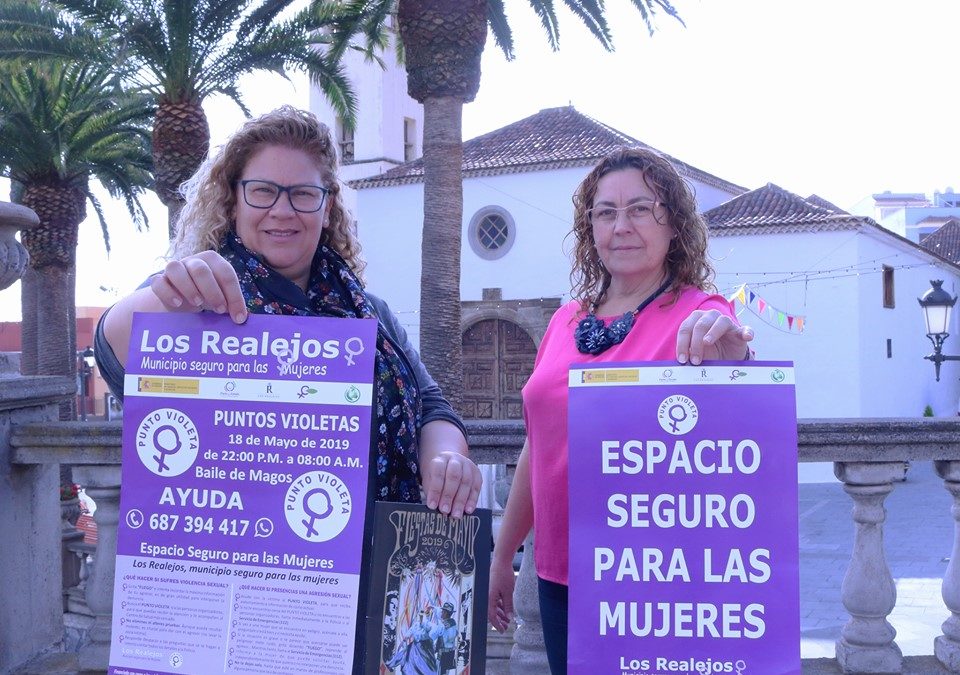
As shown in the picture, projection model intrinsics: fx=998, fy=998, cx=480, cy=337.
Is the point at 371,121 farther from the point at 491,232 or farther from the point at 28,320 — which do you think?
the point at 28,320

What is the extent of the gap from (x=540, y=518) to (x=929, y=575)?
Answer: 1100cm

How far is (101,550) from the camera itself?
3.32 meters

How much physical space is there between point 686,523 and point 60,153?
1639 centimetres

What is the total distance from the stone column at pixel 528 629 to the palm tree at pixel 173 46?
10211mm

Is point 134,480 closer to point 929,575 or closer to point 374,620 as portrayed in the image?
point 374,620

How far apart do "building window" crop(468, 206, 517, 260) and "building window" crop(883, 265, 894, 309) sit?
1013cm

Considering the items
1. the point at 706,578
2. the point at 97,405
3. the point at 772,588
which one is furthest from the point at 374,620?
the point at 97,405

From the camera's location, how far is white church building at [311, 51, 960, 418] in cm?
2458

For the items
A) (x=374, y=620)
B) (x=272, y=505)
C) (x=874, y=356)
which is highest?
(x=874, y=356)

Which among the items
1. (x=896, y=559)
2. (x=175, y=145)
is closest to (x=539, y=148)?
(x=175, y=145)

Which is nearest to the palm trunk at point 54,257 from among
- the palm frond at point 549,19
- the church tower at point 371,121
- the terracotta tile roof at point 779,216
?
the palm frond at point 549,19

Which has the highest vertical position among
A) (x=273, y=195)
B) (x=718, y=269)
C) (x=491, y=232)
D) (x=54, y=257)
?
(x=491, y=232)

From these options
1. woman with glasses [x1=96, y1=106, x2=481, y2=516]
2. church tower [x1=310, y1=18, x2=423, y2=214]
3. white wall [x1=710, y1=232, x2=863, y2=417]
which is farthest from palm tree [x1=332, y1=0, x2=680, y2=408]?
church tower [x1=310, y1=18, x2=423, y2=214]

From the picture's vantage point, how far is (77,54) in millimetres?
12898
